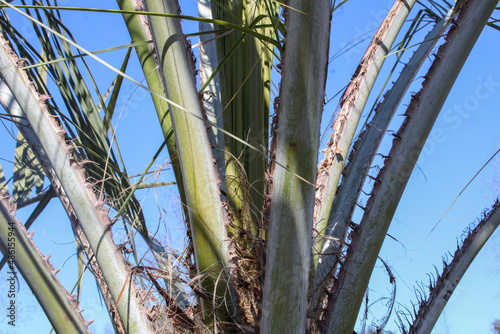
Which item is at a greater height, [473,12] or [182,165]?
[473,12]

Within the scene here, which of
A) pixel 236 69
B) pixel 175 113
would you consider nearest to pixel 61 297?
pixel 175 113

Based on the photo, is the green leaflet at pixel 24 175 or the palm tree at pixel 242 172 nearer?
the palm tree at pixel 242 172

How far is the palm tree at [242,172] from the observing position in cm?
73

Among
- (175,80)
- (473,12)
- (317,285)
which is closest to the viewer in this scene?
(175,80)

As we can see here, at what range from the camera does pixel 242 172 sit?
1.11 m

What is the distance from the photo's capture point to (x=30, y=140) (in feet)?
3.61

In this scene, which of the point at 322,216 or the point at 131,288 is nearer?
the point at 131,288

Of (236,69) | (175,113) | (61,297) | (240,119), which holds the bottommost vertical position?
(61,297)

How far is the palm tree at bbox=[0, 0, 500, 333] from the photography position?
0.73 m

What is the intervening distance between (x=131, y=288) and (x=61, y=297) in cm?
16

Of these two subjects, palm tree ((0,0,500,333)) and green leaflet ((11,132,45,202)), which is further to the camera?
green leaflet ((11,132,45,202))

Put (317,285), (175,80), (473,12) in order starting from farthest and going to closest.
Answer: (317,285) → (473,12) → (175,80)

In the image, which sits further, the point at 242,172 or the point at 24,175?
the point at 24,175

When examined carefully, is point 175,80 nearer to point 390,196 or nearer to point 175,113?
point 175,113
